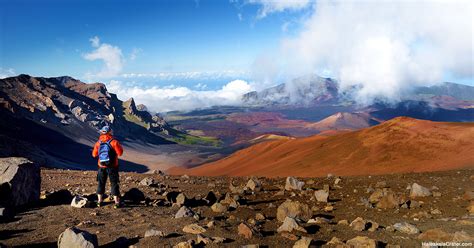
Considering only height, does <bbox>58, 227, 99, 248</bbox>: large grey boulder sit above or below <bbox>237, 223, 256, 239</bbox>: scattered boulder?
above

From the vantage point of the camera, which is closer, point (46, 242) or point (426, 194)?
point (46, 242)

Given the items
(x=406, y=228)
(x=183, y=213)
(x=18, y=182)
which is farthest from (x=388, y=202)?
(x=18, y=182)

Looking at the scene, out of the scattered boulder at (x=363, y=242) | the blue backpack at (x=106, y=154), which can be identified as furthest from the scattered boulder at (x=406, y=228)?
the blue backpack at (x=106, y=154)

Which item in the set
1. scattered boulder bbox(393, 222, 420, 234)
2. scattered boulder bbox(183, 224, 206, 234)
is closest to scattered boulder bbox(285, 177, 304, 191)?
scattered boulder bbox(393, 222, 420, 234)

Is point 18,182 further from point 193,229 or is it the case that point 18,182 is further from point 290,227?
point 290,227

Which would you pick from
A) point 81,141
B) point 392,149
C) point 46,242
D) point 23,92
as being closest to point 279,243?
point 46,242

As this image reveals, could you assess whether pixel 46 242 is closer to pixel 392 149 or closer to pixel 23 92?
pixel 392 149

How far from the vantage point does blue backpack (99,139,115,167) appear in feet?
37.9

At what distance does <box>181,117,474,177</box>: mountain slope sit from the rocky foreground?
1513 cm

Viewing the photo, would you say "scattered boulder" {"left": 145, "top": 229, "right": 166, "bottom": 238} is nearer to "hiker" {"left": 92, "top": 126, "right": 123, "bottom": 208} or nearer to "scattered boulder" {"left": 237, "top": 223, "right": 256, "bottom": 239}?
"scattered boulder" {"left": 237, "top": 223, "right": 256, "bottom": 239}

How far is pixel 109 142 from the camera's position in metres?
11.6

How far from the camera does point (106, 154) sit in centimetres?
1156

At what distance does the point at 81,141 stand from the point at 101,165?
11759 centimetres

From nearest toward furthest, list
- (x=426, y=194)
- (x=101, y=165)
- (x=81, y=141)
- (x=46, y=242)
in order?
1. (x=46, y=242)
2. (x=101, y=165)
3. (x=426, y=194)
4. (x=81, y=141)
